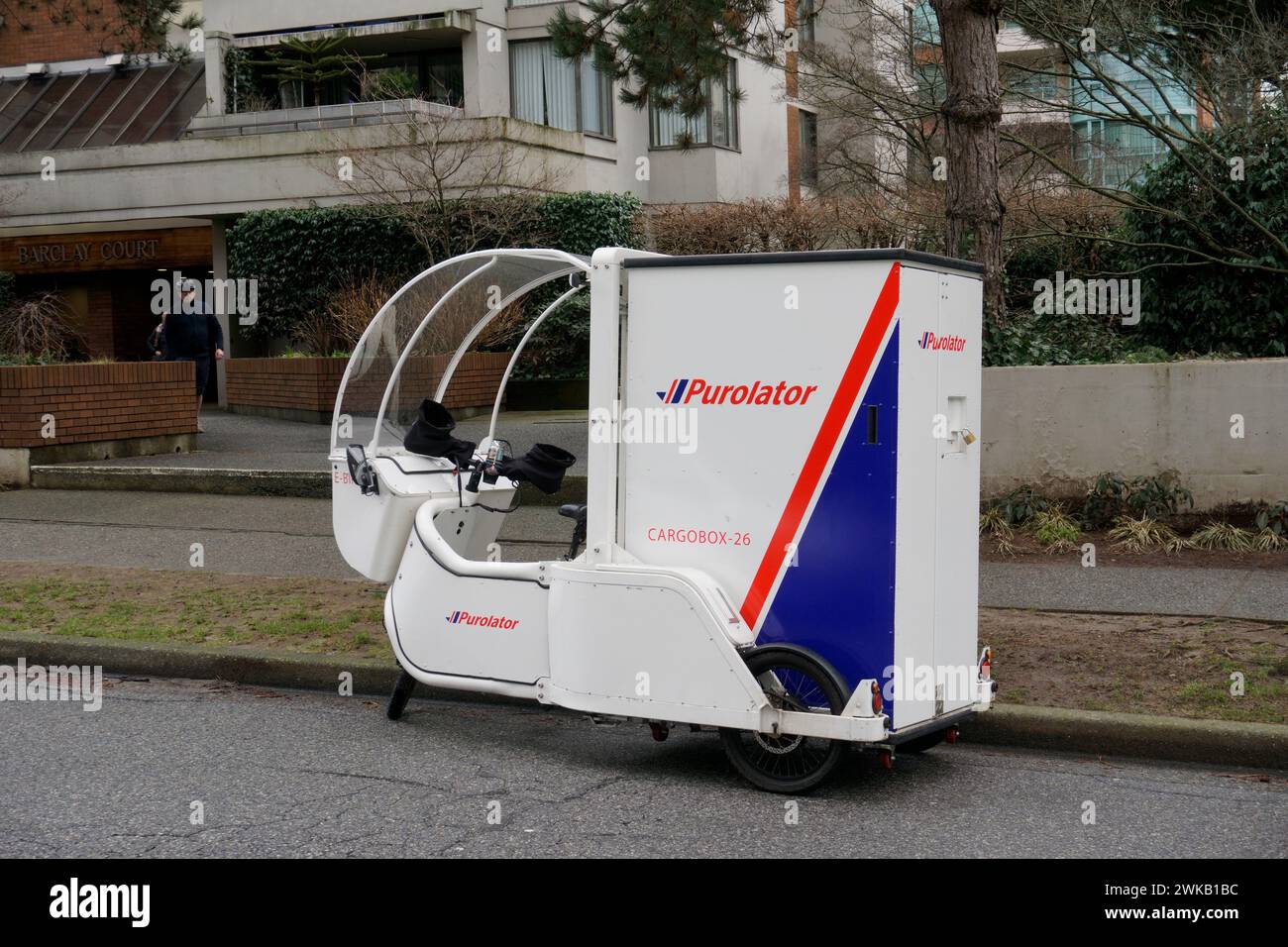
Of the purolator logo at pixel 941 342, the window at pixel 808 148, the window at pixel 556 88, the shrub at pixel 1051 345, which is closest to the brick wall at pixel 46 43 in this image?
the window at pixel 556 88

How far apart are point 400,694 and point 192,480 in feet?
25.5

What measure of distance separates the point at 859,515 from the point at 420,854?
2.09m

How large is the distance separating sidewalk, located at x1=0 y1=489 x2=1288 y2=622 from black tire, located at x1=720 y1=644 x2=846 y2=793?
3362 mm

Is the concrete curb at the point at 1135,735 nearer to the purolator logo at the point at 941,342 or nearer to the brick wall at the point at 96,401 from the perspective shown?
the purolator logo at the point at 941,342

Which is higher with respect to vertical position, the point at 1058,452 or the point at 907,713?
the point at 1058,452

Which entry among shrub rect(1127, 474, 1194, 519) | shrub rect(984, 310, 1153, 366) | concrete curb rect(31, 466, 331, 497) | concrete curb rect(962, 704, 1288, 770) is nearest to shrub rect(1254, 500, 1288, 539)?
shrub rect(1127, 474, 1194, 519)

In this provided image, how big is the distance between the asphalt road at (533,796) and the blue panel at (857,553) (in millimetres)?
677

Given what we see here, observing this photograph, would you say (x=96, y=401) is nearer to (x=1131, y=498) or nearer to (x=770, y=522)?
(x=1131, y=498)

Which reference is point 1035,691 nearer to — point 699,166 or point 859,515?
point 859,515

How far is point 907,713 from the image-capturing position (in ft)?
18.4

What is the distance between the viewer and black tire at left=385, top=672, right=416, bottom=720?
22.9ft

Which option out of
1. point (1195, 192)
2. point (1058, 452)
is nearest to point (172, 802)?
point (1058, 452)

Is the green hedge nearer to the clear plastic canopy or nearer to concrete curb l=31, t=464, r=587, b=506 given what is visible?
concrete curb l=31, t=464, r=587, b=506

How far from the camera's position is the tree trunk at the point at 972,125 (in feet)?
35.6
